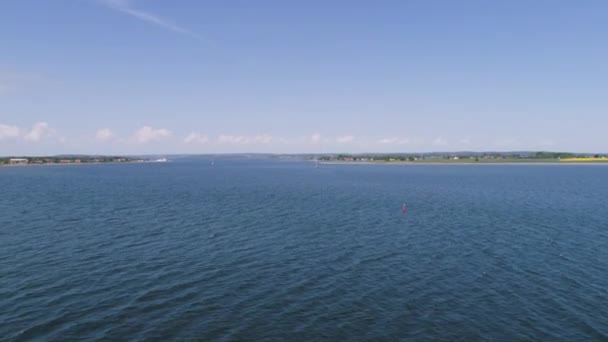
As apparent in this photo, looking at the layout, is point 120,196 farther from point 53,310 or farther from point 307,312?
point 307,312

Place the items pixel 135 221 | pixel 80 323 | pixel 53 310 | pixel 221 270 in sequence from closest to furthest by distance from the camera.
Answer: pixel 80 323, pixel 53 310, pixel 221 270, pixel 135 221

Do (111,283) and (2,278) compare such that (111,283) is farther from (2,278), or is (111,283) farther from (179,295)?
(2,278)

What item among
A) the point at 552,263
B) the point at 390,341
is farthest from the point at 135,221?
the point at 552,263

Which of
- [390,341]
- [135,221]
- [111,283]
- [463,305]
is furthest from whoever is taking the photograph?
[135,221]

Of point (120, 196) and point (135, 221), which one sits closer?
point (135, 221)

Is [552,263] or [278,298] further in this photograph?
[552,263]

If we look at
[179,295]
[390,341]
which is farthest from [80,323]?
[390,341]
